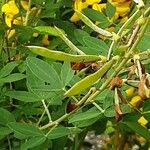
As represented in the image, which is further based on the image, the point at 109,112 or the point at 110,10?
the point at 110,10

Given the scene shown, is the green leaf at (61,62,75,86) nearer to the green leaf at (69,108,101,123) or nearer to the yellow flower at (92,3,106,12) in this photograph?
the green leaf at (69,108,101,123)

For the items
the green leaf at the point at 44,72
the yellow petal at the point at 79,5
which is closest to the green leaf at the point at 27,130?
the green leaf at the point at 44,72

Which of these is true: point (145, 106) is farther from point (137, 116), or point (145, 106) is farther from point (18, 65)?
point (18, 65)

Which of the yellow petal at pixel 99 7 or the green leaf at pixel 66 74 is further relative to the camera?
the yellow petal at pixel 99 7

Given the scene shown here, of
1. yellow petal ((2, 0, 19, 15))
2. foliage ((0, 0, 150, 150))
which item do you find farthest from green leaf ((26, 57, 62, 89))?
yellow petal ((2, 0, 19, 15))

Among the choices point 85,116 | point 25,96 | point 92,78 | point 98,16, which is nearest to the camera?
point 92,78

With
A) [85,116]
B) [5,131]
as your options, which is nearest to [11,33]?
[5,131]

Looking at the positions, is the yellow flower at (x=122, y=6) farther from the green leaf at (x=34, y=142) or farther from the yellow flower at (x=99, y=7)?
the green leaf at (x=34, y=142)

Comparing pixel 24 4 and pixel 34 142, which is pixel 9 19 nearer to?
pixel 24 4
